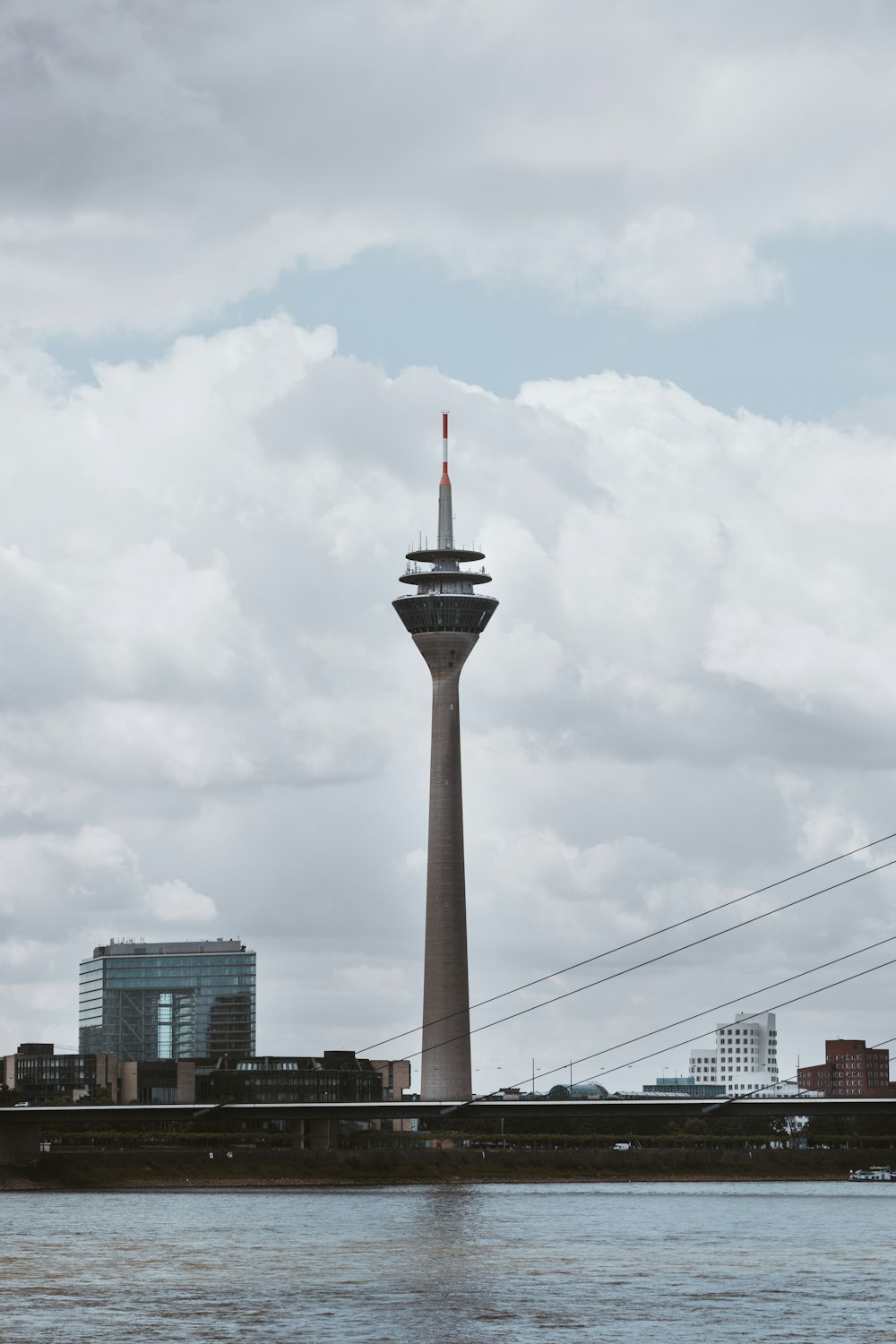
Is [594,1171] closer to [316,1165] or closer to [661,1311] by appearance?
[316,1165]

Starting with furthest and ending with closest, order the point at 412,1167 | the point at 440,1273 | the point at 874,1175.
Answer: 1. the point at 874,1175
2. the point at 412,1167
3. the point at 440,1273

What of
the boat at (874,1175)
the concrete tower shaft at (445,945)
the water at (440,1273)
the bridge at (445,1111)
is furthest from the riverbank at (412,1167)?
the water at (440,1273)

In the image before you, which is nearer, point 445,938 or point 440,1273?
point 440,1273

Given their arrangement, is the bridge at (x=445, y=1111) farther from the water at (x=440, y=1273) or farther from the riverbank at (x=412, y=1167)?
the water at (x=440, y=1273)

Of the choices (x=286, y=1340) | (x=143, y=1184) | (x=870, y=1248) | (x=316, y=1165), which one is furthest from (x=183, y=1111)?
(x=286, y=1340)

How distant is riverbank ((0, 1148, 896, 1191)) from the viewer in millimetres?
150625

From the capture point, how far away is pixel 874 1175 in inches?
7096

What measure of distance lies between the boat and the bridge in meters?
34.6

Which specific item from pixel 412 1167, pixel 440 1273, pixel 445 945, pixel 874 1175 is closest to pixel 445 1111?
pixel 412 1167

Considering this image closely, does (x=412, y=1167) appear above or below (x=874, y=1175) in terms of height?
above

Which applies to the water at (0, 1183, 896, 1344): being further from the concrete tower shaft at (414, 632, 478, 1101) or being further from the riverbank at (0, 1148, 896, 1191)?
the concrete tower shaft at (414, 632, 478, 1101)

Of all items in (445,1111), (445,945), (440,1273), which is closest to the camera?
(440,1273)

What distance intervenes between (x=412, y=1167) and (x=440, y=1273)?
9673 cm

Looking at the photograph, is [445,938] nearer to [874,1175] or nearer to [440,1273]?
[874,1175]
